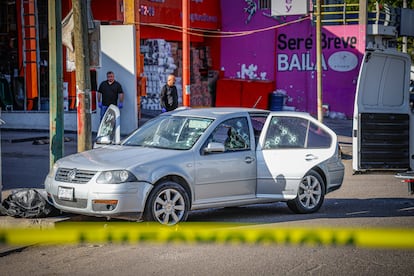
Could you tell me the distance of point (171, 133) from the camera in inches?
419

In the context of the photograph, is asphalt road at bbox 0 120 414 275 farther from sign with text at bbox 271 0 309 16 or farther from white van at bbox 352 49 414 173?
sign with text at bbox 271 0 309 16

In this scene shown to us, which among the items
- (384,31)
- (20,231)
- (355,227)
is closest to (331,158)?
(355,227)

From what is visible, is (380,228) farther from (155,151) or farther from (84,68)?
(84,68)

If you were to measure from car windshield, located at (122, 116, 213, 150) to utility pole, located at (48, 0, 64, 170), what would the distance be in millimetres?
1254

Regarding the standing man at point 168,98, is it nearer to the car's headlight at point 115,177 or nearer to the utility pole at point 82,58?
the utility pole at point 82,58

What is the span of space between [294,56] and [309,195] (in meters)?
23.2

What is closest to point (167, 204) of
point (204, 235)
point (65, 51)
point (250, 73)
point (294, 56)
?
point (204, 235)

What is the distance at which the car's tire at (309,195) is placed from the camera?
1123cm

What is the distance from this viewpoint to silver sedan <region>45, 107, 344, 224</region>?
9.43 m

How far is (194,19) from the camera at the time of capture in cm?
3334

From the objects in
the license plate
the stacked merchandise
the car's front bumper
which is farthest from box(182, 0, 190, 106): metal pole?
the car's front bumper

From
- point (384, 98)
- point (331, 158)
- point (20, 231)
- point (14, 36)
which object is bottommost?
point (20, 231)

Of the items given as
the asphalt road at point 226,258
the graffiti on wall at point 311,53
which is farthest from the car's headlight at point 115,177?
the graffiti on wall at point 311,53

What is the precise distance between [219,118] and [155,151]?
113 centimetres
